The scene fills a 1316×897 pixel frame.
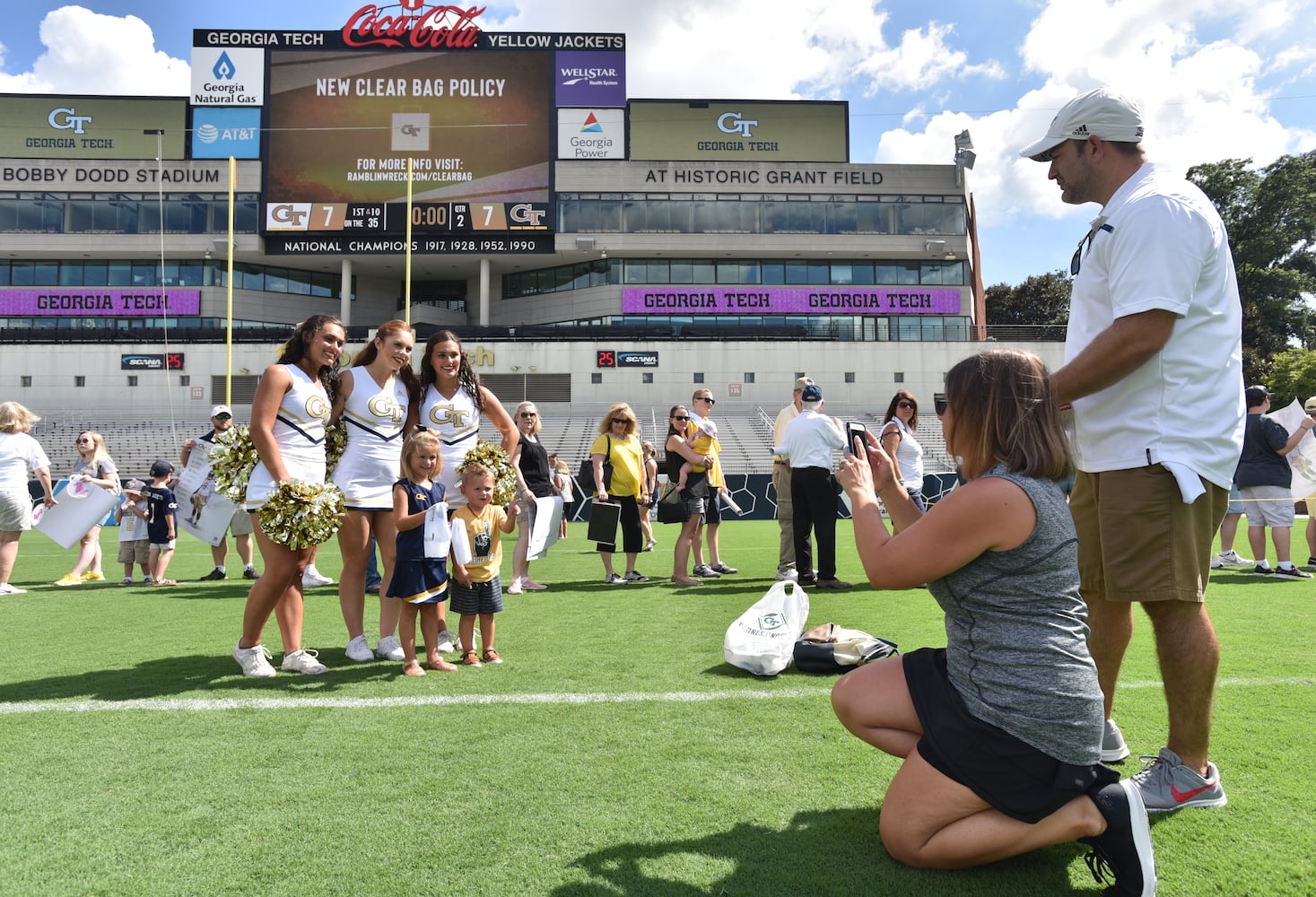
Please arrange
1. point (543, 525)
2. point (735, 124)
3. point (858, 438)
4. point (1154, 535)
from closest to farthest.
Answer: point (858, 438)
point (1154, 535)
point (543, 525)
point (735, 124)

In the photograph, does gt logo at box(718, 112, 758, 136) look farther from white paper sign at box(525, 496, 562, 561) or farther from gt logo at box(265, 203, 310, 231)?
white paper sign at box(525, 496, 562, 561)

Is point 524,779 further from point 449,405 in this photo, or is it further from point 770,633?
point 449,405

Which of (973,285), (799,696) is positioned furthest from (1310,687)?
(973,285)

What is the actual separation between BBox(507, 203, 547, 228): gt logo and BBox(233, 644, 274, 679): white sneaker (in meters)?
40.3

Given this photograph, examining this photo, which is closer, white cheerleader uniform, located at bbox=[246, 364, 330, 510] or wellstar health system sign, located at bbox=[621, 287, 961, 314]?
white cheerleader uniform, located at bbox=[246, 364, 330, 510]

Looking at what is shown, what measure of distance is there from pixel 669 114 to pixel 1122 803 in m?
52.4

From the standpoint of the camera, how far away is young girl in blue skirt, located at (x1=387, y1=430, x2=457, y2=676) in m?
4.45

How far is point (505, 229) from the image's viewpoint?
42406mm

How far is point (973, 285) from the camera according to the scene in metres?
47.5

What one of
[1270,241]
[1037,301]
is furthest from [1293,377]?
[1037,301]

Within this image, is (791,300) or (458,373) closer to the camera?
(458,373)

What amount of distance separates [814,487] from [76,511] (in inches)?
307

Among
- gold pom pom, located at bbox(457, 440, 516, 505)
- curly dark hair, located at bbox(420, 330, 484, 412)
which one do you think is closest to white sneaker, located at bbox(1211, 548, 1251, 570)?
gold pom pom, located at bbox(457, 440, 516, 505)

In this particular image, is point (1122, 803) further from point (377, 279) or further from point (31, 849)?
point (377, 279)
